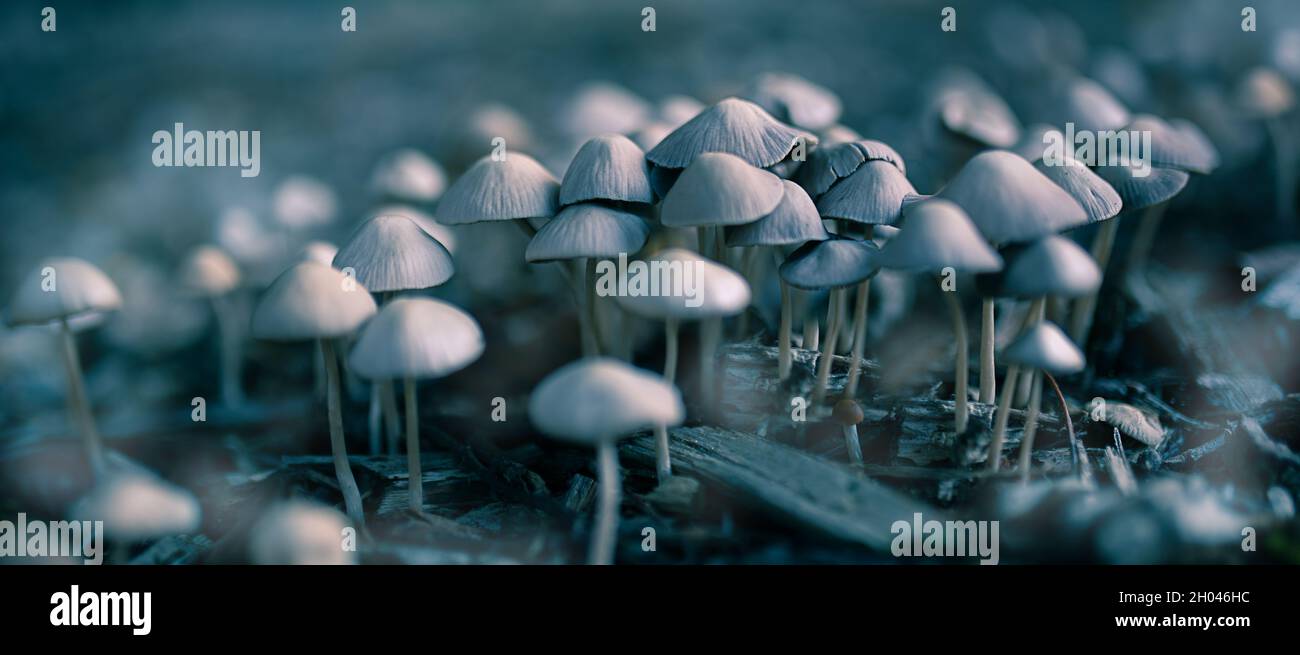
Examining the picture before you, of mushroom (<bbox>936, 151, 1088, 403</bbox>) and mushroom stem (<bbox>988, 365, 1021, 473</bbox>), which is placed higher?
mushroom (<bbox>936, 151, 1088, 403</bbox>)

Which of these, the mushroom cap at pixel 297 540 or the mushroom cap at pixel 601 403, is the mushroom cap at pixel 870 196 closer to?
the mushroom cap at pixel 601 403

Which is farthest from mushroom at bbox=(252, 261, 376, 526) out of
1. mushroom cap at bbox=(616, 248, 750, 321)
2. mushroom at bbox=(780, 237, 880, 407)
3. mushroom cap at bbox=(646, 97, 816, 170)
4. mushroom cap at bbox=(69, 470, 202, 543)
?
mushroom at bbox=(780, 237, 880, 407)

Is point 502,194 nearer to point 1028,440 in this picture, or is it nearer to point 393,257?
point 393,257

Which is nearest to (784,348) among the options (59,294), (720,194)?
(720,194)

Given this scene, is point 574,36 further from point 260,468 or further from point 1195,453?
point 1195,453

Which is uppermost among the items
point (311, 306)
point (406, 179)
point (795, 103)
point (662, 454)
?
point (795, 103)

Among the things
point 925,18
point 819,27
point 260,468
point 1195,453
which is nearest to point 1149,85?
point 925,18

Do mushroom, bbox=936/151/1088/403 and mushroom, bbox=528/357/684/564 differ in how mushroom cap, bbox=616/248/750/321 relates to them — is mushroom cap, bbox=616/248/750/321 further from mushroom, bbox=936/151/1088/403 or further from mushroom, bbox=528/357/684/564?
mushroom, bbox=936/151/1088/403
